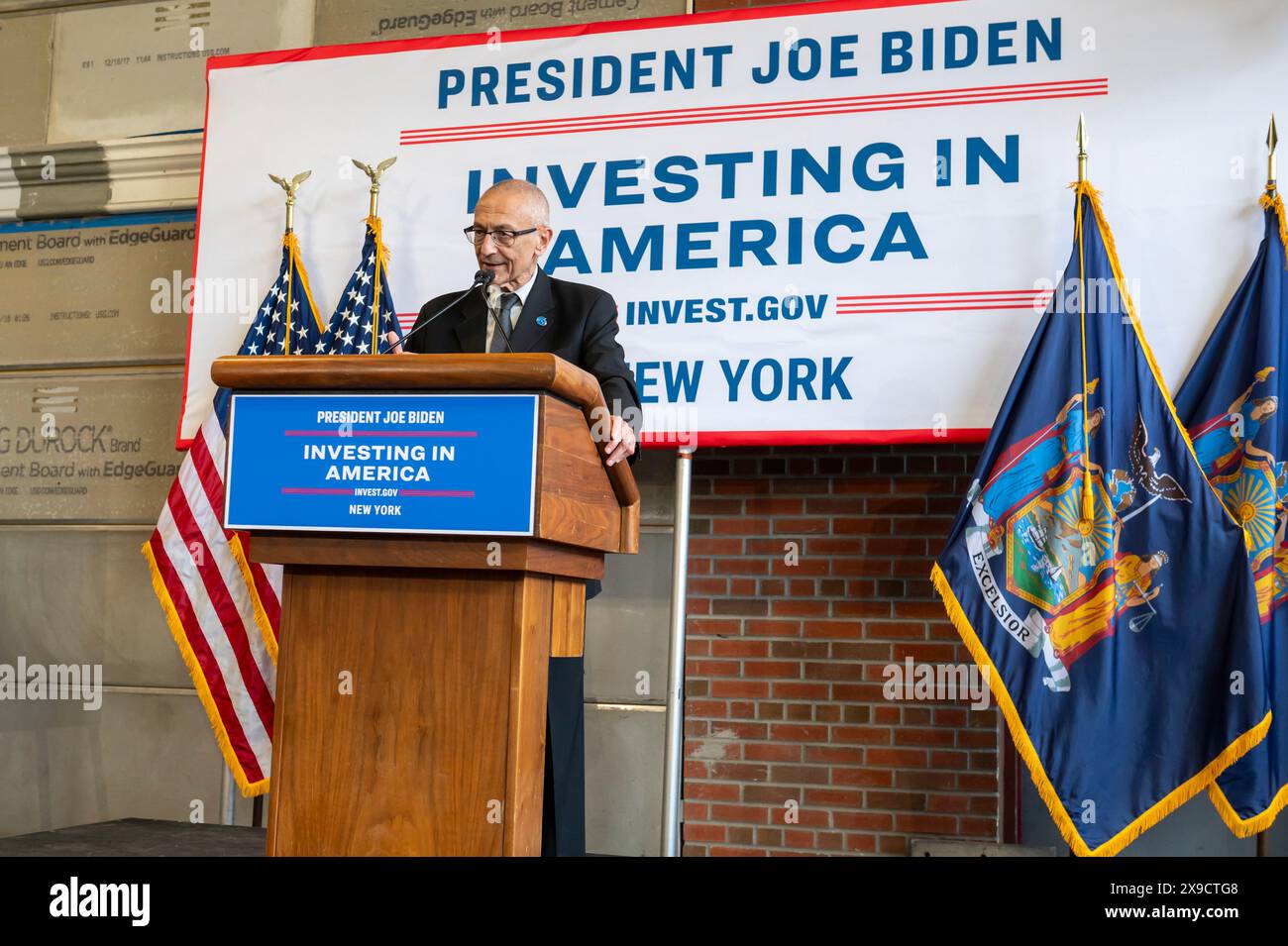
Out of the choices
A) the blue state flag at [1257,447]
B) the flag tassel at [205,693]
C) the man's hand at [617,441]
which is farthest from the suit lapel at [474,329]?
the blue state flag at [1257,447]

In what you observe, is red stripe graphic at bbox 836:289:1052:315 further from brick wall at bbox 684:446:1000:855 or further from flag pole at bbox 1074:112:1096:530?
brick wall at bbox 684:446:1000:855

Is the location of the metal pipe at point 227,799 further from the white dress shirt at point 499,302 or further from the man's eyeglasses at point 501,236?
the man's eyeglasses at point 501,236

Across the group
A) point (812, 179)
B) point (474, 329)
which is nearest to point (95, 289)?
point (474, 329)

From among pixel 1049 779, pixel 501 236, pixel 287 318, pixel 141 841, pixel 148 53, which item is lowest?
pixel 141 841

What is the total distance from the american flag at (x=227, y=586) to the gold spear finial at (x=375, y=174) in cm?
30

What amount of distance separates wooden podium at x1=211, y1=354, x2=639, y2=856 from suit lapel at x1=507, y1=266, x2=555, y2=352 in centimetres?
70

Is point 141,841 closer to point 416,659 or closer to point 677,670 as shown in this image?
point 677,670

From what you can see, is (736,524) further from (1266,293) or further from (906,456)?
(1266,293)

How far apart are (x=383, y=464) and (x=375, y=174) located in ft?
7.53

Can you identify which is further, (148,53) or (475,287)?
(148,53)

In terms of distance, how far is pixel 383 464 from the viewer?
2.00 m

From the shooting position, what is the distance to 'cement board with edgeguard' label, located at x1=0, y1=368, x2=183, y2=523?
15.2ft

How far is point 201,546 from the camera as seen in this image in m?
4.09

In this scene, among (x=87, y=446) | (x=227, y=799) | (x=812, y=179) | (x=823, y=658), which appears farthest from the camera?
(x=87, y=446)
